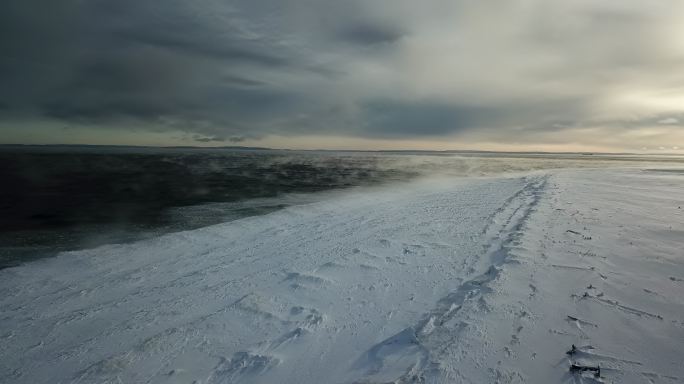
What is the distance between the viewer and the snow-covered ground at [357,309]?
3.70m

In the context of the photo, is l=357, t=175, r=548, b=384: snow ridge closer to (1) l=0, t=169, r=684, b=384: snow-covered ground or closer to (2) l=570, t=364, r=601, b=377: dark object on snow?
(1) l=0, t=169, r=684, b=384: snow-covered ground

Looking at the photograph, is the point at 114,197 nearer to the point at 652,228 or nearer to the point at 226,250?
the point at 226,250

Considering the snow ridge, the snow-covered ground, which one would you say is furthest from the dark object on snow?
the snow ridge

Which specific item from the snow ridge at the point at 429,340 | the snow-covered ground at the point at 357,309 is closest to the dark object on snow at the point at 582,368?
the snow-covered ground at the point at 357,309

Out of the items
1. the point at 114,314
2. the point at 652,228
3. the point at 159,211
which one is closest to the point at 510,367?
the point at 114,314

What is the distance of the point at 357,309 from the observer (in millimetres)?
5074

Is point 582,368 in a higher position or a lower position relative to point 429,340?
higher

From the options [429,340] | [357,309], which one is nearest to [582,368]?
[429,340]

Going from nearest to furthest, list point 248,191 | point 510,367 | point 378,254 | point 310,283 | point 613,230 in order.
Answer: point 510,367 → point 310,283 → point 378,254 → point 613,230 → point 248,191

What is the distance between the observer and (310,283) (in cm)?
605

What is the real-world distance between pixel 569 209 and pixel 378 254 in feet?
28.2

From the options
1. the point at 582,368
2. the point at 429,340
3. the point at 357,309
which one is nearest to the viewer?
the point at 582,368

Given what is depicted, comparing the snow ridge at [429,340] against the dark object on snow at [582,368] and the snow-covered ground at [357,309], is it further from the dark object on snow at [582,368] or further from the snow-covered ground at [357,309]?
the dark object on snow at [582,368]

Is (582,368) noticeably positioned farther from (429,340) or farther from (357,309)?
(357,309)
